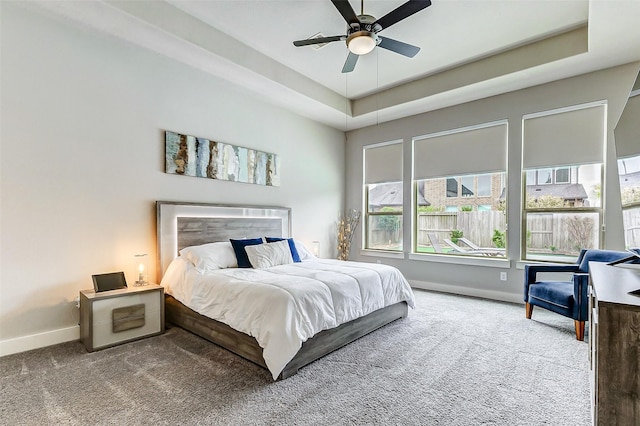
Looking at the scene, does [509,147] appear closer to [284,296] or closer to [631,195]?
[631,195]

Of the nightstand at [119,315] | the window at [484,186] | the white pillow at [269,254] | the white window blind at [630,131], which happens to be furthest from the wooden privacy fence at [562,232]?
the nightstand at [119,315]

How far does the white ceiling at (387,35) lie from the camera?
300 cm

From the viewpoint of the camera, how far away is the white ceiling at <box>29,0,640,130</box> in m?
3.00

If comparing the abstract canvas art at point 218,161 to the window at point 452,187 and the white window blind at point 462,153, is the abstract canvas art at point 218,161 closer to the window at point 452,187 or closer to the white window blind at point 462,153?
the white window blind at point 462,153

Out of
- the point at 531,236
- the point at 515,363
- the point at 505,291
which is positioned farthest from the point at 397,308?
the point at 531,236

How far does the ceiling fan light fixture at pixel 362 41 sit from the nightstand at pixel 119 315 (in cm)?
308

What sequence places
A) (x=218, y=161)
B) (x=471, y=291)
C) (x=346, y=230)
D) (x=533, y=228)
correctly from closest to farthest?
(x=218, y=161), (x=533, y=228), (x=471, y=291), (x=346, y=230)

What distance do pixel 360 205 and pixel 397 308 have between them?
290 cm

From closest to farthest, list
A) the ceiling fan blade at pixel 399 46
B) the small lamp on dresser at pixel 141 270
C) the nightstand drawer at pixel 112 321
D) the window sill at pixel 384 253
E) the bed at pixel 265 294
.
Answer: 1. the bed at pixel 265 294
2. the nightstand drawer at pixel 112 321
3. the ceiling fan blade at pixel 399 46
4. the small lamp on dresser at pixel 141 270
5. the window sill at pixel 384 253

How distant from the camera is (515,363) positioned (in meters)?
2.58

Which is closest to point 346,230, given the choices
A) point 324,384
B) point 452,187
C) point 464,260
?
point 452,187

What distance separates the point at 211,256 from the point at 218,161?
4.58 ft

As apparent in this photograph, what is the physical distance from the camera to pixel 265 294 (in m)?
2.52

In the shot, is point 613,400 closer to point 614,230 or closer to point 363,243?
point 614,230
